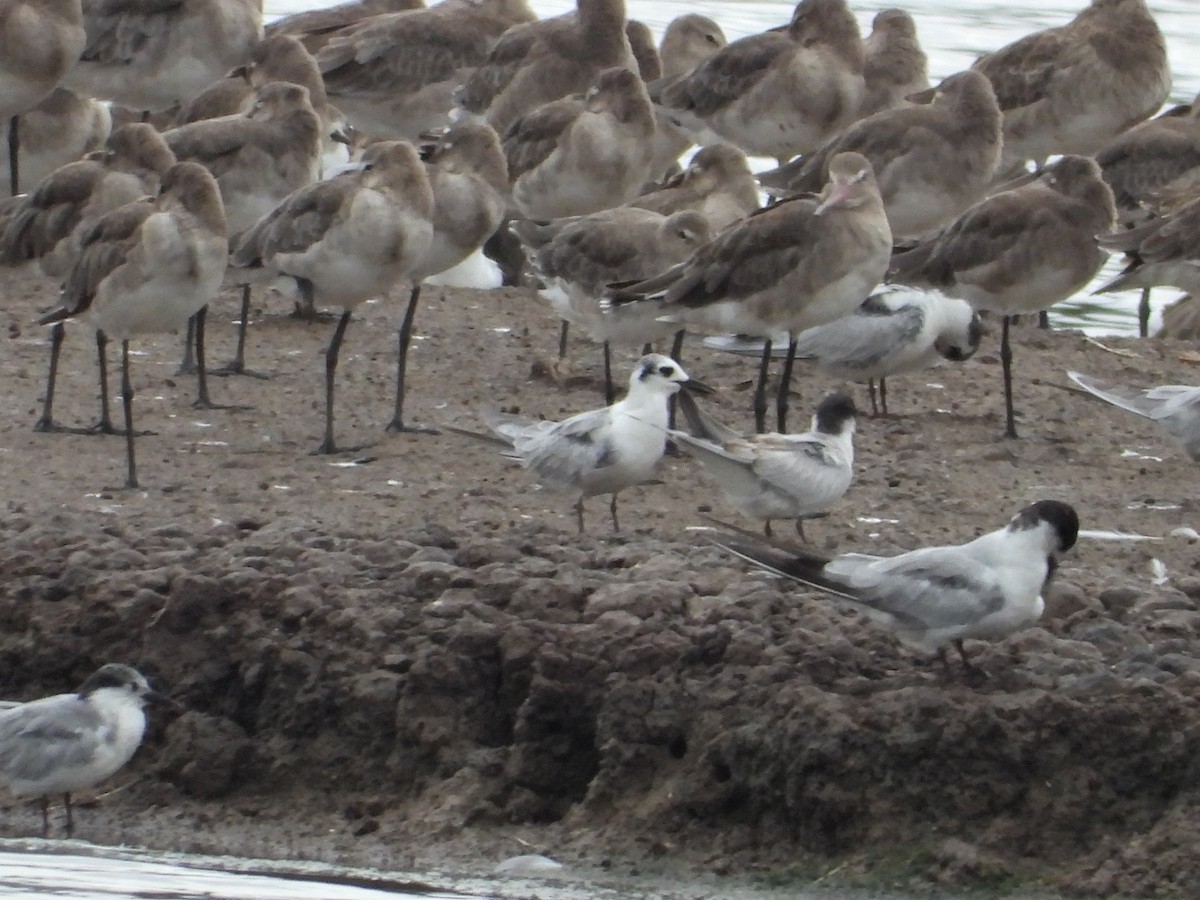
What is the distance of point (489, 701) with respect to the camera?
24.5ft

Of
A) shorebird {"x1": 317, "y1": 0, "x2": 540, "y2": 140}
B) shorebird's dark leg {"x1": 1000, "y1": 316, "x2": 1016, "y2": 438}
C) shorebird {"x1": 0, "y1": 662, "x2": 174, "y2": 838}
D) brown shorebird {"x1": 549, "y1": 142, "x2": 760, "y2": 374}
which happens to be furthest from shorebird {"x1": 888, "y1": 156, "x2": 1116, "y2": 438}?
shorebird {"x1": 317, "y1": 0, "x2": 540, "y2": 140}

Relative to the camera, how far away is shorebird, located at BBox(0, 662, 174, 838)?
7078 millimetres

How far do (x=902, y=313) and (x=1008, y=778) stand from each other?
4.98 m

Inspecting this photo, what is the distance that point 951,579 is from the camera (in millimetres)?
7047

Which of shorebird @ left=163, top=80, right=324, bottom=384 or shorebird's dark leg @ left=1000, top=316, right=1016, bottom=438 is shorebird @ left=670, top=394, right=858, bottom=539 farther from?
shorebird @ left=163, top=80, right=324, bottom=384

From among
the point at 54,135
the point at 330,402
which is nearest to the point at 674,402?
the point at 330,402

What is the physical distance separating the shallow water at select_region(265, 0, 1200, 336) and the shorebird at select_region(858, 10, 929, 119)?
17.6ft

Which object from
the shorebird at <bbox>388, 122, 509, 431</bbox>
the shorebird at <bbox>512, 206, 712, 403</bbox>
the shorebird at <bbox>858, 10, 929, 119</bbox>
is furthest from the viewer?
the shorebird at <bbox>858, 10, 929, 119</bbox>

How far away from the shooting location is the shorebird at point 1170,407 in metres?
9.86

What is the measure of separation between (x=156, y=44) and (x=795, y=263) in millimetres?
6603

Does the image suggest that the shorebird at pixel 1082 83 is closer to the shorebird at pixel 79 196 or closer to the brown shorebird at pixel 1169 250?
the brown shorebird at pixel 1169 250

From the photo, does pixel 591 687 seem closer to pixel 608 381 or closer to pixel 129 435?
pixel 129 435

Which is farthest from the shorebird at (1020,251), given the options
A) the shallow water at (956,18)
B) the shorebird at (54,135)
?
the shallow water at (956,18)

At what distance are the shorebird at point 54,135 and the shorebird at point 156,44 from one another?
0.61ft
